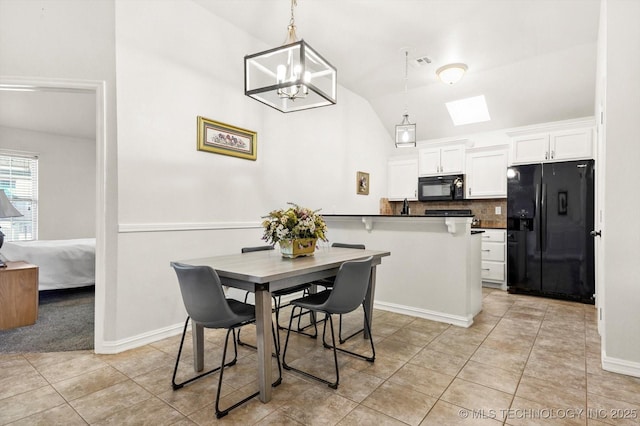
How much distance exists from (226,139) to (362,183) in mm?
2722

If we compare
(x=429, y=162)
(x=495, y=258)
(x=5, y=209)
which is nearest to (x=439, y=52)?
(x=429, y=162)

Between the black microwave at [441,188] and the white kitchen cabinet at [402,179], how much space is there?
162 mm

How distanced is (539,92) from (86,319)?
244 inches

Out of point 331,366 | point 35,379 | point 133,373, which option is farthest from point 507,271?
point 35,379

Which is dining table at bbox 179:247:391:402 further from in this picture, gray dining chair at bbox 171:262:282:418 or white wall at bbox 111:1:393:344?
white wall at bbox 111:1:393:344

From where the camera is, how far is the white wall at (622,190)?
7.39ft

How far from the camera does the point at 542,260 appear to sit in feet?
14.4

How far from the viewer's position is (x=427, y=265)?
11.5ft

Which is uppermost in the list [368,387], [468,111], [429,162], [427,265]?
[468,111]

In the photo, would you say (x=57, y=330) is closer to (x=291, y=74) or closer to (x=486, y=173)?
(x=291, y=74)

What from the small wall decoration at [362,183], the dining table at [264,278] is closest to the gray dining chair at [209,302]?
the dining table at [264,278]

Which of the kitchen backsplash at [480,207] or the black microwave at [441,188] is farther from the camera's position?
the black microwave at [441,188]

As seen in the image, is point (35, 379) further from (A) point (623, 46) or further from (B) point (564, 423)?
(A) point (623, 46)

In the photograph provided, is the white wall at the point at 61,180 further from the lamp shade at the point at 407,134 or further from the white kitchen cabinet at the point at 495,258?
the white kitchen cabinet at the point at 495,258
